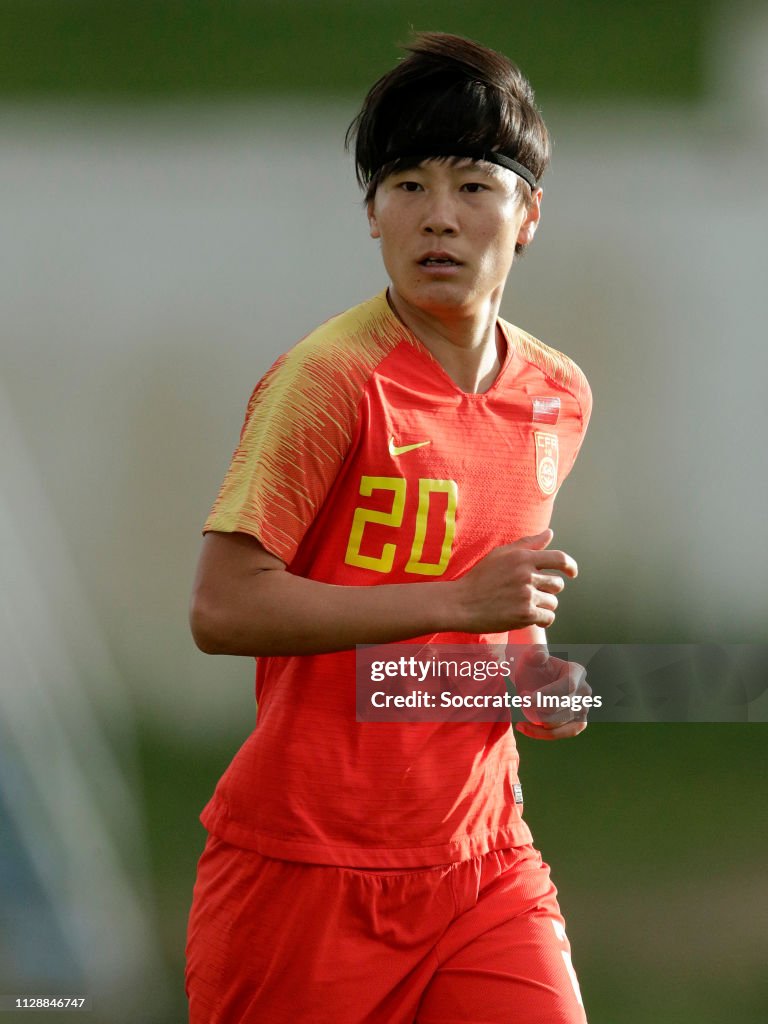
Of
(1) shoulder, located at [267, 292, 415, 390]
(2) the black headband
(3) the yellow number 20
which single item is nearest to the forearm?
(3) the yellow number 20

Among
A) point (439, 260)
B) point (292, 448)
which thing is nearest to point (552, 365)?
point (439, 260)

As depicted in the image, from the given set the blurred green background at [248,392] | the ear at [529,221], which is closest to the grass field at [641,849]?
the blurred green background at [248,392]

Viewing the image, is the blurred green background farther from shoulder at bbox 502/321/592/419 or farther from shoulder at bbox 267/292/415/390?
shoulder at bbox 267/292/415/390

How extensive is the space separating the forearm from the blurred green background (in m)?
1.60

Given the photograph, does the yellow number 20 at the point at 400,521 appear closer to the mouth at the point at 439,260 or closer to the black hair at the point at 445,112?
the mouth at the point at 439,260

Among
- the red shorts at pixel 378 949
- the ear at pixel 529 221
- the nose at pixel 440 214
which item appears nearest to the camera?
the red shorts at pixel 378 949

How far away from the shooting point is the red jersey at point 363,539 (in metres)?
1.48

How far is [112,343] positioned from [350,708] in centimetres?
171

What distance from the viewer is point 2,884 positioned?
9.46ft

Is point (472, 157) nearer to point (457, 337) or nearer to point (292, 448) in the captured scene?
point (457, 337)

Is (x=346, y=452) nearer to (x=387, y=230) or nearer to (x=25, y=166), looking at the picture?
(x=387, y=230)

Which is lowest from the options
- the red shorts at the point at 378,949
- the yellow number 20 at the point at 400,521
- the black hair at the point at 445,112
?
the red shorts at the point at 378,949

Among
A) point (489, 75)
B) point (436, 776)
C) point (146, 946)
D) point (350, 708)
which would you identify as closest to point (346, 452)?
point (350, 708)

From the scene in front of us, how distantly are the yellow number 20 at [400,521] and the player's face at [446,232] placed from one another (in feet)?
0.85
